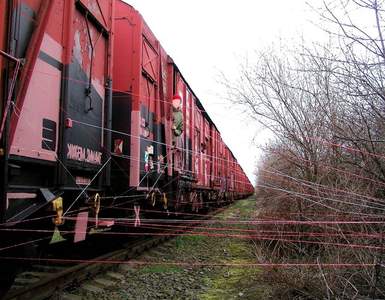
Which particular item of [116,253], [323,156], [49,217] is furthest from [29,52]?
[323,156]

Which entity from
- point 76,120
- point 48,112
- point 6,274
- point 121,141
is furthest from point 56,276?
point 121,141

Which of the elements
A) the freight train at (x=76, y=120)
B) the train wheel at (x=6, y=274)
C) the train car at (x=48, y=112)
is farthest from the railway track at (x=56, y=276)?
the train car at (x=48, y=112)

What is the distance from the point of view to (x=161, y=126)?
31.2ft

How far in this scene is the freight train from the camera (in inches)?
157

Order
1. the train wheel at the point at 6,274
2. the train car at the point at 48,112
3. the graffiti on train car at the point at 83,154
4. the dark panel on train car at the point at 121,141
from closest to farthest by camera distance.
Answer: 1. the train car at the point at 48,112
2. the train wheel at the point at 6,274
3. the graffiti on train car at the point at 83,154
4. the dark panel on train car at the point at 121,141

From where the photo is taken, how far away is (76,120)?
211 inches

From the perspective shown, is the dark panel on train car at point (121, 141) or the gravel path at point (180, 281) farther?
the dark panel on train car at point (121, 141)

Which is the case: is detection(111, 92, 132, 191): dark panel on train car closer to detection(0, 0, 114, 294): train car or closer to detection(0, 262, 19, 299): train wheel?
detection(0, 0, 114, 294): train car

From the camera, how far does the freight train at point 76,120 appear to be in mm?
3986

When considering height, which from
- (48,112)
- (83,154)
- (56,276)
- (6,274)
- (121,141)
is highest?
(121,141)

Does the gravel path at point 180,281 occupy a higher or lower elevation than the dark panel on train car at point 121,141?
lower

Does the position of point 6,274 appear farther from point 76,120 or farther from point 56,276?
point 76,120

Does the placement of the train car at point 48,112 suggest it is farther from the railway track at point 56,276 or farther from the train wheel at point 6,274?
the railway track at point 56,276

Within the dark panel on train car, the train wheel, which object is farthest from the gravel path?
the dark panel on train car
